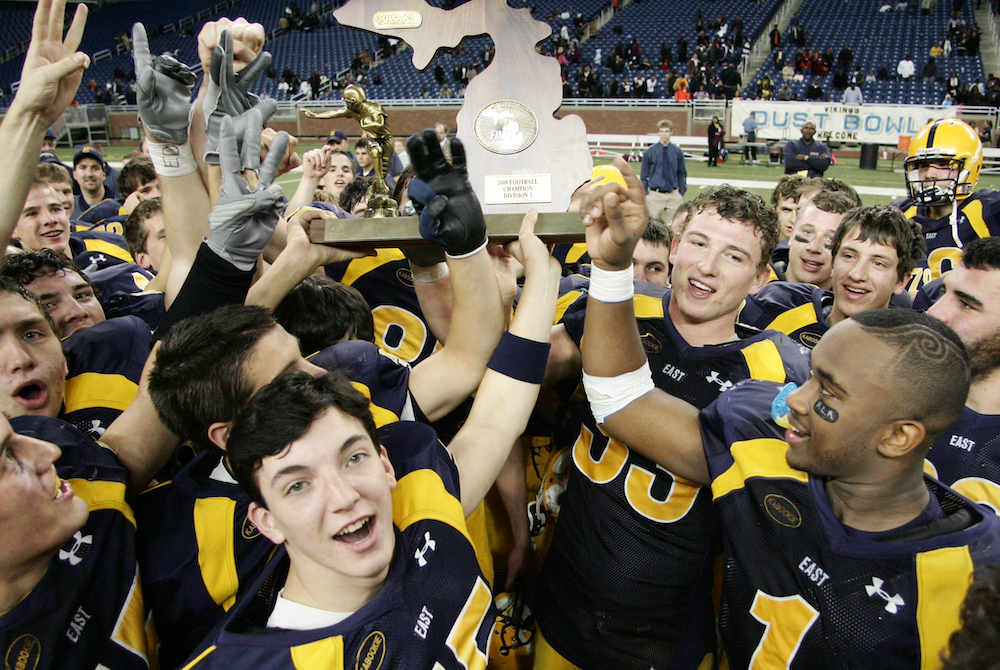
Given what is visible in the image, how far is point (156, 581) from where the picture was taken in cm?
160

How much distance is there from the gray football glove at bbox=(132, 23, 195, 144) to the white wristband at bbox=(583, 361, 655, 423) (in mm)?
1418

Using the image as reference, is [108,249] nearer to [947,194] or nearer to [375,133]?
[375,133]

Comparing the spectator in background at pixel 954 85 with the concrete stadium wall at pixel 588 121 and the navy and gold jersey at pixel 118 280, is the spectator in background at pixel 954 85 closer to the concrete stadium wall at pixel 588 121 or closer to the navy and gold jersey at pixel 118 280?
the concrete stadium wall at pixel 588 121

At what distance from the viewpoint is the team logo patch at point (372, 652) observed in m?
1.41

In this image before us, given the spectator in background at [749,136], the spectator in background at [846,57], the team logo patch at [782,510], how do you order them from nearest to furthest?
the team logo patch at [782,510]
the spectator in background at [749,136]
the spectator in background at [846,57]

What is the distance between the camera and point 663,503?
201 cm

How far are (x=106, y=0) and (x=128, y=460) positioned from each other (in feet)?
132

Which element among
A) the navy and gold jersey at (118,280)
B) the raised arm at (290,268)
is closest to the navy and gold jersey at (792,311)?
the raised arm at (290,268)

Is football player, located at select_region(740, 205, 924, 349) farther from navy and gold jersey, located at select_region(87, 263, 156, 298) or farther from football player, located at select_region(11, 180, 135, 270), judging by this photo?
football player, located at select_region(11, 180, 135, 270)

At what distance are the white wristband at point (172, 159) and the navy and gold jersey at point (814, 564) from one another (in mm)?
1690

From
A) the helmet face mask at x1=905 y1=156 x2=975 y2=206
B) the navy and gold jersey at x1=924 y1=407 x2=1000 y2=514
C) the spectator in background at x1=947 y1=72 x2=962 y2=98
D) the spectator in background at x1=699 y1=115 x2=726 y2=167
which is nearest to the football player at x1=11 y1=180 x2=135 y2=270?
the navy and gold jersey at x1=924 y1=407 x2=1000 y2=514

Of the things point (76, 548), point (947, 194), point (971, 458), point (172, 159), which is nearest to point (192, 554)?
point (76, 548)

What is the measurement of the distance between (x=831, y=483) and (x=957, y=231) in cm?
367


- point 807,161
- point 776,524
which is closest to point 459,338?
point 776,524
